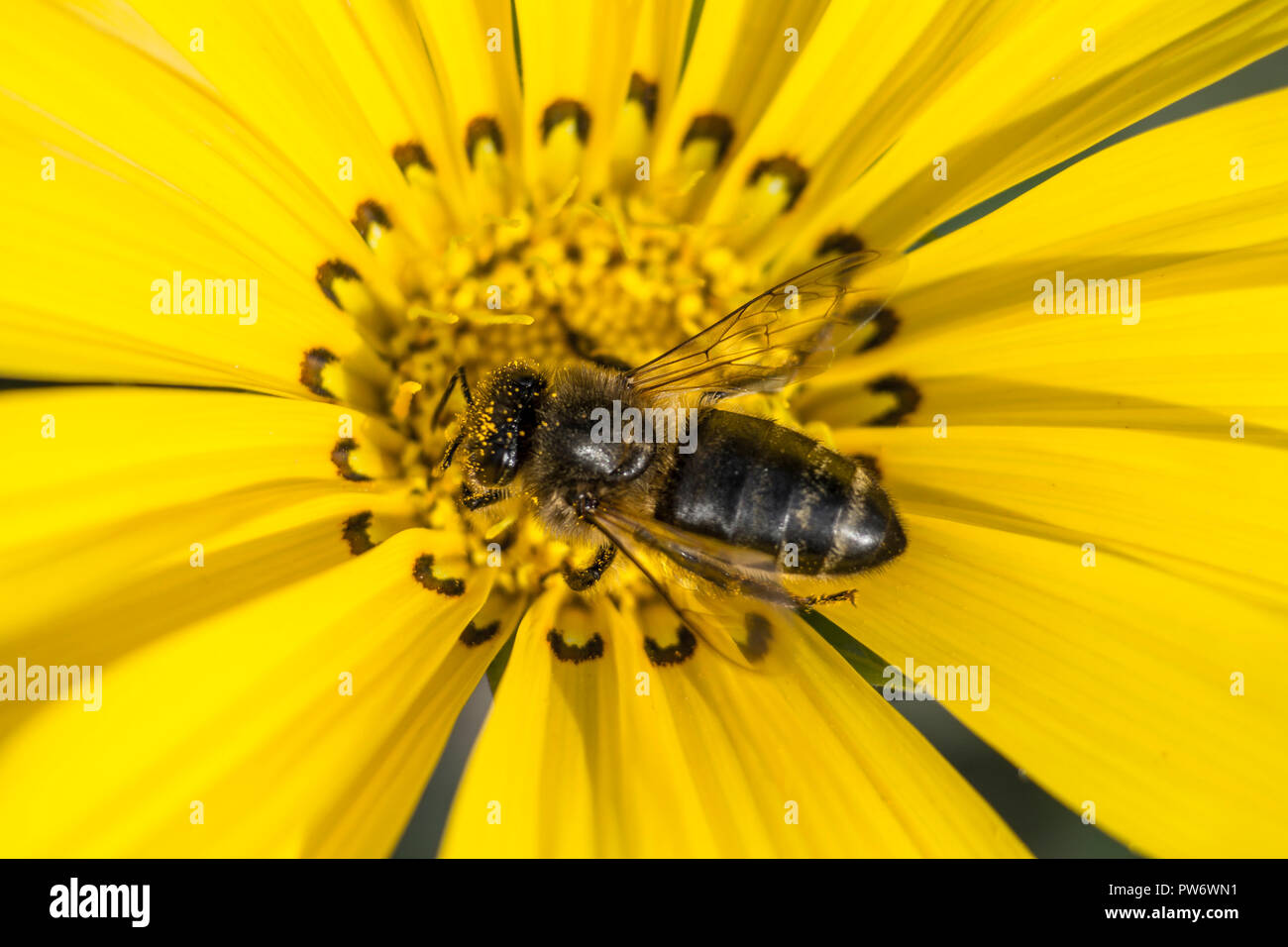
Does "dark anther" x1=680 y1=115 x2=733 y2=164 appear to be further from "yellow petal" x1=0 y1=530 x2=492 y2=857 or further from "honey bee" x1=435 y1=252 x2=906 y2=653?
"yellow petal" x1=0 y1=530 x2=492 y2=857

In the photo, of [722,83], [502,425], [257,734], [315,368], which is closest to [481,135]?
[722,83]

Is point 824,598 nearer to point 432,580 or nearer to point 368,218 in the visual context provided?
point 432,580

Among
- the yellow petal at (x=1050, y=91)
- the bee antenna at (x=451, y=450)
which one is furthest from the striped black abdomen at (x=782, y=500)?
the yellow petal at (x=1050, y=91)

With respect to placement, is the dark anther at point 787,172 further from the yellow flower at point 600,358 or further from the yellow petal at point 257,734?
the yellow petal at point 257,734

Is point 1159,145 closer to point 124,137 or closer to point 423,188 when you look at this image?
point 423,188

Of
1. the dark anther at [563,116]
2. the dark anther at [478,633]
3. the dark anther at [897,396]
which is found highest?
the dark anther at [563,116]
